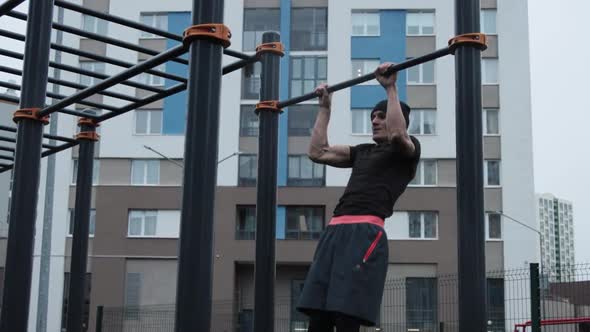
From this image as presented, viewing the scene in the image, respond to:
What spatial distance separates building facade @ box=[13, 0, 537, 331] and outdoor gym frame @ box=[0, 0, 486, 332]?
95.5 ft

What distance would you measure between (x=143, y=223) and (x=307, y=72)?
1017cm

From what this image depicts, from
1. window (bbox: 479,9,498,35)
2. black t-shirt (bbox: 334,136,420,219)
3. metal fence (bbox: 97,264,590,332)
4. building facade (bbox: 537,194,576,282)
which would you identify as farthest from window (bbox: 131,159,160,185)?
building facade (bbox: 537,194,576,282)

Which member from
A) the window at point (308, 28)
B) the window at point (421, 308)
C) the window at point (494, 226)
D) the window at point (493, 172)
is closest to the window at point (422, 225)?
the window at point (494, 226)

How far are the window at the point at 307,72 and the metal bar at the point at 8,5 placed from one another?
3014cm

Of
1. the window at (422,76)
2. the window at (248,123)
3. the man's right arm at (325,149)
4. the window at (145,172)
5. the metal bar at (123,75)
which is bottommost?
the man's right arm at (325,149)

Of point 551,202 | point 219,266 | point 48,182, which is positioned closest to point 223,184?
point 219,266

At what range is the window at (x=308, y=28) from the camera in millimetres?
36344

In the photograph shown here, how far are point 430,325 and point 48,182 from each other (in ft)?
41.4

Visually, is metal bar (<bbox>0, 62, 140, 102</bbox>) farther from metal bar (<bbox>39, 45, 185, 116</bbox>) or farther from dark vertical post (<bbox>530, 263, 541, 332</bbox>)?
dark vertical post (<bbox>530, 263, 541, 332</bbox>)

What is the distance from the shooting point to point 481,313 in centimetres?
391

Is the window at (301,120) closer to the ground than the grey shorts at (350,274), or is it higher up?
higher up

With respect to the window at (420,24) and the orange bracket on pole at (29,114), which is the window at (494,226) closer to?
the window at (420,24)

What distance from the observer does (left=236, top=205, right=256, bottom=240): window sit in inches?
1404

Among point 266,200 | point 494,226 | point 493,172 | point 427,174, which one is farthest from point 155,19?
point 266,200
